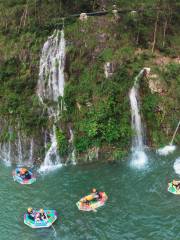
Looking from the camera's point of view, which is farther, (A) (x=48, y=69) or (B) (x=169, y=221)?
(A) (x=48, y=69)

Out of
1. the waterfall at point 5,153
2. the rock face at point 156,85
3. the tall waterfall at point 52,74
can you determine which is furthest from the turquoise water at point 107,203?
the rock face at point 156,85

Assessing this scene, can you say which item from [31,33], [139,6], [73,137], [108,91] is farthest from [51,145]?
[139,6]

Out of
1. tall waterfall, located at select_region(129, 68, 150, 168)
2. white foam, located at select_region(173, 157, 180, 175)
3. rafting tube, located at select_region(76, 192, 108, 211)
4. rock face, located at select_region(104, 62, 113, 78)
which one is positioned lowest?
rafting tube, located at select_region(76, 192, 108, 211)

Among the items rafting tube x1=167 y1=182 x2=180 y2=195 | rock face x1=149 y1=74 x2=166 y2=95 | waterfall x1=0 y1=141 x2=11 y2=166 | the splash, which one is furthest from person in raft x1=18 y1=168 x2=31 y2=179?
Result: rock face x1=149 y1=74 x2=166 y2=95

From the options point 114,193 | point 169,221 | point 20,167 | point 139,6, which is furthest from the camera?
point 139,6

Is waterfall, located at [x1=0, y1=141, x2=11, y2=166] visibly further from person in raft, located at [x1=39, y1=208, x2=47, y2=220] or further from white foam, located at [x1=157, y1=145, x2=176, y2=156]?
white foam, located at [x1=157, y1=145, x2=176, y2=156]

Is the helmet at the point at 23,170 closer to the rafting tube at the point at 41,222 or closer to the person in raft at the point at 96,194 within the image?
the rafting tube at the point at 41,222

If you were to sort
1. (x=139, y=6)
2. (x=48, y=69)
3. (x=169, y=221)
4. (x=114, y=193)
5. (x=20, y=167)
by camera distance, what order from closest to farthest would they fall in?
(x=169, y=221) → (x=114, y=193) → (x=20, y=167) → (x=48, y=69) → (x=139, y=6)

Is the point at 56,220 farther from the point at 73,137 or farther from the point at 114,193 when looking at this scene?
the point at 73,137

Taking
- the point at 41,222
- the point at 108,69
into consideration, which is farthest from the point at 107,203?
the point at 108,69
